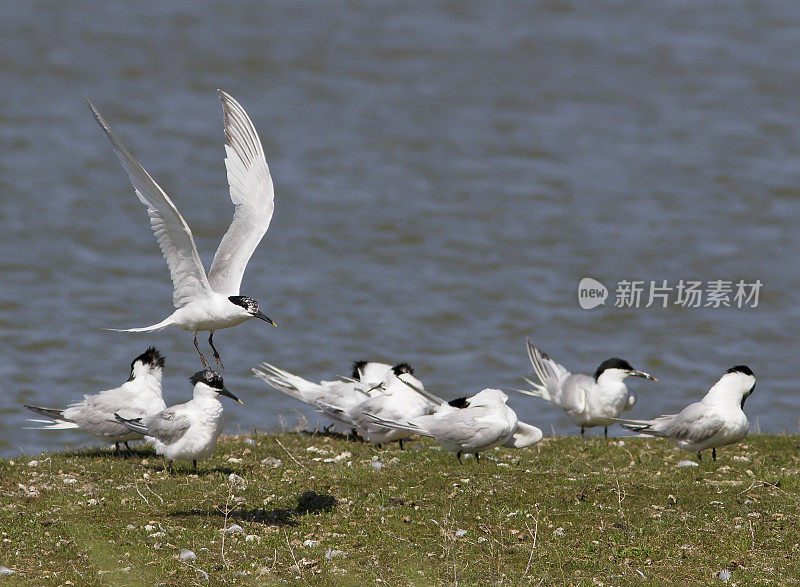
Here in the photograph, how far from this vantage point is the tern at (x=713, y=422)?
33.2ft

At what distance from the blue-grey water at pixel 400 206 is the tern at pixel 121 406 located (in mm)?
4147

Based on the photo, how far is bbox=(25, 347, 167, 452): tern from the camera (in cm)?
1009

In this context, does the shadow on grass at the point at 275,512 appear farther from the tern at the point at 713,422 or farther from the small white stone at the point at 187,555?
the tern at the point at 713,422

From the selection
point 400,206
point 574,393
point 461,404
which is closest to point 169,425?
point 461,404

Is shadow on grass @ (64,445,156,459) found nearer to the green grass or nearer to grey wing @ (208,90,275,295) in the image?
the green grass

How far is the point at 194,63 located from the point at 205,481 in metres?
23.7

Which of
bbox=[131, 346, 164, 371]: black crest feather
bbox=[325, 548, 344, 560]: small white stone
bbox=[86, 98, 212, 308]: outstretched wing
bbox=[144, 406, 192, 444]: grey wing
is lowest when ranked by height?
bbox=[325, 548, 344, 560]: small white stone

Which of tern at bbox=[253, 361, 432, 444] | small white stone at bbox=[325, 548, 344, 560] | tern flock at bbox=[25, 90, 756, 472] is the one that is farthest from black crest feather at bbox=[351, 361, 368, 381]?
small white stone at bbox=[325, 548, 344, 560]

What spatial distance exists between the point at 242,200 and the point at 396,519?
13.0ft

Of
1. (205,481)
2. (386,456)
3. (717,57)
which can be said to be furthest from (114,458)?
(717,57)

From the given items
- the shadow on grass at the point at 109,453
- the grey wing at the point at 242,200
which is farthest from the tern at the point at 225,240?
the shadow on grass at the point at 109,453

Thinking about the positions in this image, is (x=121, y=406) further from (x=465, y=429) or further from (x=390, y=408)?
(x=465, y=429)

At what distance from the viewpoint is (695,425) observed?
33.3 feet

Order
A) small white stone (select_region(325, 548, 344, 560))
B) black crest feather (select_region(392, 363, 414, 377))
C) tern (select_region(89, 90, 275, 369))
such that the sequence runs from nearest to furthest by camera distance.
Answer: small white stone (select_region(325, 548, 344, 560)) → tern (select_region(89, 90, 275, 369)) → black crest feather (select_region(392, 363, 414, 377))
